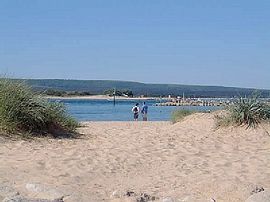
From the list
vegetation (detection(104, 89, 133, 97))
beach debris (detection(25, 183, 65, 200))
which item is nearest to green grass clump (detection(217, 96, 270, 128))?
beach debris (detection(25, 183, 65, 200))

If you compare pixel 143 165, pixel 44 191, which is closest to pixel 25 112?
pixel 143 165

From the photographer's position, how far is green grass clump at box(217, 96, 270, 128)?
14.8m

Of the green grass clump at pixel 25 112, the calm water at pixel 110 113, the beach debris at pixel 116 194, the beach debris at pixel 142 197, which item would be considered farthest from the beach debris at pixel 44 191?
the calm water at pixel 110 113

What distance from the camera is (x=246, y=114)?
48.6ft

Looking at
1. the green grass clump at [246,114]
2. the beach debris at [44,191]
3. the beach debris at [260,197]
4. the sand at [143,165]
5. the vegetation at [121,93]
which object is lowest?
the vegetation at [121,93]

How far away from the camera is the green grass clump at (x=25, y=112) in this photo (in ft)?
37.9

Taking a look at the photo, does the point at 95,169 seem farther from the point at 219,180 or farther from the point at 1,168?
the point at 219,180

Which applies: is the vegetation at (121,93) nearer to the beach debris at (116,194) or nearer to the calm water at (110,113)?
the calm water at (110,113)

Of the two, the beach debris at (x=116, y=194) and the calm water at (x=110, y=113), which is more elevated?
Result: the beach debris at (x=116, y=194)

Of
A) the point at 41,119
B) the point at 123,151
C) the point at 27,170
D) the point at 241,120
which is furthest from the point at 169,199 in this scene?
A: the point at 241,120

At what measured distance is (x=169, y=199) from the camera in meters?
6.43

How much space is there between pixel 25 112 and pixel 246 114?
6.45 m

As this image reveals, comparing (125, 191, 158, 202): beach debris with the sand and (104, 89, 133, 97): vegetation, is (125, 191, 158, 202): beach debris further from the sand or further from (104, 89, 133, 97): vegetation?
(104, 89, 133, 97): vegetation

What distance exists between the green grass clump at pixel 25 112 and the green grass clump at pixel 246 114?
15.4 ft
